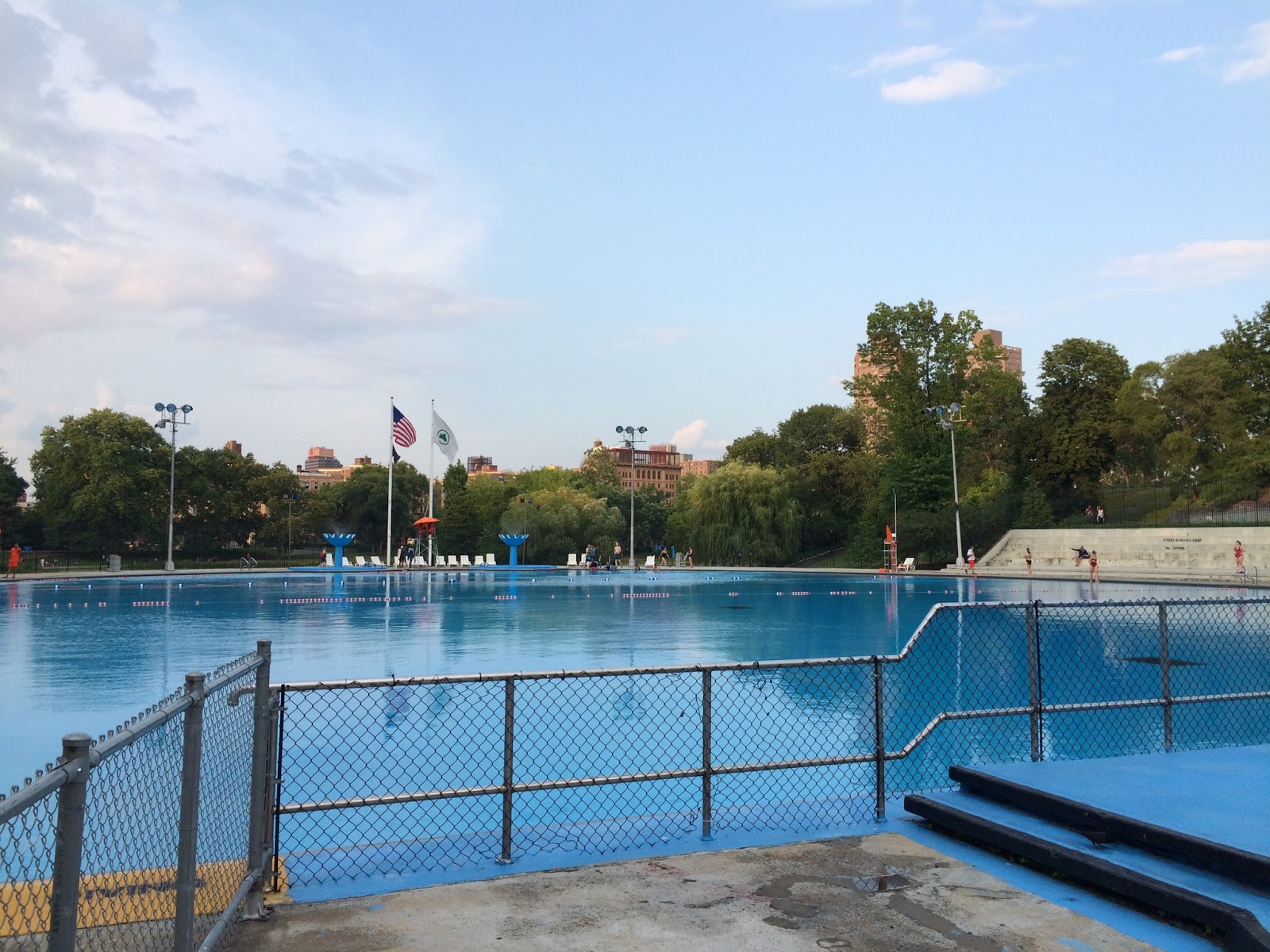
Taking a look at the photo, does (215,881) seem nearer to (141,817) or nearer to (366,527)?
(141,817)

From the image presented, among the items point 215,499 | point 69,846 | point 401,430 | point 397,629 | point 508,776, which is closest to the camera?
point 69,846

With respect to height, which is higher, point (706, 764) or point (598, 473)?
point (598, 473)

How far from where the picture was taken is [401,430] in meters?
50.6

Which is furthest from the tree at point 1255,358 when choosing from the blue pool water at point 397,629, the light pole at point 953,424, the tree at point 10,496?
the tree at point 10,496

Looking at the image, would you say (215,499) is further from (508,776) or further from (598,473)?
(508,776)

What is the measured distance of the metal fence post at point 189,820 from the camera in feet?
11.5

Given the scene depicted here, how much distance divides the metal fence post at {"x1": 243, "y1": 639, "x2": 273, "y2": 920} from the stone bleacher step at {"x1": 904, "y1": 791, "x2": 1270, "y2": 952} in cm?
396

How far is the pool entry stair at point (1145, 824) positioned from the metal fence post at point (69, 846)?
14.2 feet

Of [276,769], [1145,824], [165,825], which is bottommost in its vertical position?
[1145,824]

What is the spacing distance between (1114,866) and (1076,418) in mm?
62186

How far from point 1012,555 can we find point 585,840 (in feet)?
181

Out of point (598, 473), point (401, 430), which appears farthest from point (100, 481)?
point (598, 473)

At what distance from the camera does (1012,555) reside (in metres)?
56.7

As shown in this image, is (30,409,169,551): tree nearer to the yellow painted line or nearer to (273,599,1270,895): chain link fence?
(273,599,1270,895): chain link fence
